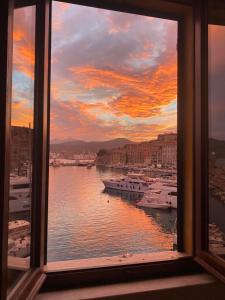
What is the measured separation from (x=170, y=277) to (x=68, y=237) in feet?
2.06

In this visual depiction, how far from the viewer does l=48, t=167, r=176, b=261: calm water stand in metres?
1.76

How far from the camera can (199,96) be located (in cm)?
175

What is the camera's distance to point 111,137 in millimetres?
1836

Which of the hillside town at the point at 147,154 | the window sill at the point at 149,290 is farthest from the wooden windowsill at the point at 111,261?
the hillside town at the point at 147,154

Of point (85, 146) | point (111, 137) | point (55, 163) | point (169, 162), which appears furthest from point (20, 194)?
point (169, 162)

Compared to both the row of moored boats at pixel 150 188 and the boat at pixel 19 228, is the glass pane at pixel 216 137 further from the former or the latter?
the boat at pixel 19 228

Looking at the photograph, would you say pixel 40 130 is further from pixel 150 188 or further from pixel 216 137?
pixel 216 137

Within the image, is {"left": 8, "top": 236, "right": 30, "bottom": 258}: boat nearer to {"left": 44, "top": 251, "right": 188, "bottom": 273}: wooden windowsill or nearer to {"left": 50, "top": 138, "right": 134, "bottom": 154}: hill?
{"left": 44, "top": 251, "right": 188, "bottom": 273}: wooden windowsill

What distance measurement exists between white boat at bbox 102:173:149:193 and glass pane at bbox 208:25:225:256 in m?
0.40

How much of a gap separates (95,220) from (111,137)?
0.51 meters

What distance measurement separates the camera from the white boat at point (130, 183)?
1.85m

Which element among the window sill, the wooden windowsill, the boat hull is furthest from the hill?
the window sill

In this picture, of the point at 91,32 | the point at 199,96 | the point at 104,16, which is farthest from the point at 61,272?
the point at 104,16

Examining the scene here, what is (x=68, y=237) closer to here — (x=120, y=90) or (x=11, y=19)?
(x=120, y=90)
